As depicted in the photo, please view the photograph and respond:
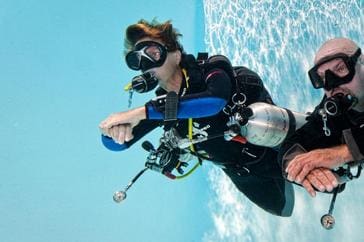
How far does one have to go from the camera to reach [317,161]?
1718 millimetres

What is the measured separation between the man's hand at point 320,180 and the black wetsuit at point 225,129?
97cm

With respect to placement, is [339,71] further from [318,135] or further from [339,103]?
[318,135]

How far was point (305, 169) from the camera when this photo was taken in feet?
5.59

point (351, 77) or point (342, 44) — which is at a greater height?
point (342, 44)

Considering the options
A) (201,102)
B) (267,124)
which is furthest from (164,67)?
(267,124)

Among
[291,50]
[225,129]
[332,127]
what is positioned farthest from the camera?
[291,50]

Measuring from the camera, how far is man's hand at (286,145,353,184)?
1.71 m

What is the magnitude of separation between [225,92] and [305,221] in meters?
5.09

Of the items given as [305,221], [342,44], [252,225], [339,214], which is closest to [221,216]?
[252,225]

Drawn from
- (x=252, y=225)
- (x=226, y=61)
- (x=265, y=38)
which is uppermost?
(x=265, y=38)

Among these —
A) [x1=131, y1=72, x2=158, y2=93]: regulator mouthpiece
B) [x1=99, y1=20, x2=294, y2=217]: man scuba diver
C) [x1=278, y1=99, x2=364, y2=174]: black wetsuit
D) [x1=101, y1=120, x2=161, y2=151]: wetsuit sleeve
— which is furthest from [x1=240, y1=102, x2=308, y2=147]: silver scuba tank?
[x1=101, y1=120, x2=161, y2=151]: wetsuit sleeve

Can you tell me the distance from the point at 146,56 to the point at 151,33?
8.6 inches

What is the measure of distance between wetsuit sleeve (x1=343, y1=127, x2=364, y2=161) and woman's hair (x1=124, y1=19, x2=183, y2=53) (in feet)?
4.97

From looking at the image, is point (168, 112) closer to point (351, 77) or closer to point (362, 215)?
point (351, 77)
